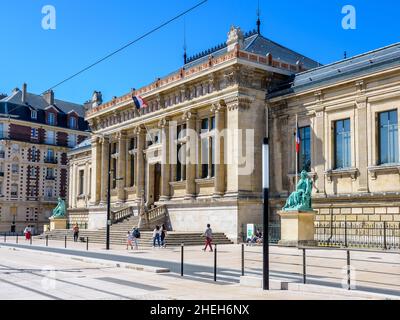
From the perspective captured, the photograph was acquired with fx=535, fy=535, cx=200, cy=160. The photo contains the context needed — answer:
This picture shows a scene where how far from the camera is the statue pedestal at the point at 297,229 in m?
30.0

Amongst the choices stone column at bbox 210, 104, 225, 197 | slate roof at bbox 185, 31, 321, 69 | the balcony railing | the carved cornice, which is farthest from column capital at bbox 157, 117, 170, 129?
the balcony railing

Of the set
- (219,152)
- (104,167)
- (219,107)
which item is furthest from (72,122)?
(219,152)

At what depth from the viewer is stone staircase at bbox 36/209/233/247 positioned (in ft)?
116

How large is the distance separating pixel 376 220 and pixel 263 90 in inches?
515

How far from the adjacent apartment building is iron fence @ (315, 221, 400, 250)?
53.8 metres

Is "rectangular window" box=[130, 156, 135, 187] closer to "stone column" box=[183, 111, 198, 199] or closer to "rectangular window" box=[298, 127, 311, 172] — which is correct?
"stone column" box=[183, 111, 198, 199]

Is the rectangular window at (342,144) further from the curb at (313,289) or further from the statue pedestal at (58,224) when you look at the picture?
the statue pedestal at (58,224)

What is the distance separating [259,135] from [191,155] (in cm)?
615

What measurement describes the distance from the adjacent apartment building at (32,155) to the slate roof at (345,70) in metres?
48.1

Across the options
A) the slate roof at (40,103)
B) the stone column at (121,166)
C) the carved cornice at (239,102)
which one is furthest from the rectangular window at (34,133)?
the carved cornice at (239,102)

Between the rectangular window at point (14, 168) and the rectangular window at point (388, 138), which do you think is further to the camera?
the rectangular window at point (14, 168)

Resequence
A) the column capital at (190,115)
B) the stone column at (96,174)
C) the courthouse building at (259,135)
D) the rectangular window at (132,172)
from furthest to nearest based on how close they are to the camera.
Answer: the stone column at (96,174), the rectangular window at (132,172), the column capital at (190,115), the courthouse building at (259,135)

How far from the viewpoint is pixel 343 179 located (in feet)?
111

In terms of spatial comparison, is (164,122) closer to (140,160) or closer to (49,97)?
(140,160)
